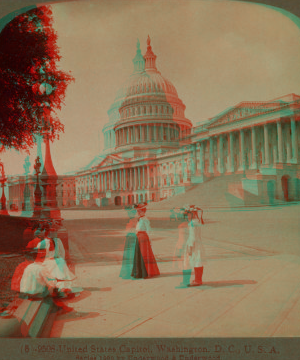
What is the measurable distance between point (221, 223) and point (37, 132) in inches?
173

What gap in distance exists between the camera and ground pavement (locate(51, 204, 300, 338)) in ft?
13.8

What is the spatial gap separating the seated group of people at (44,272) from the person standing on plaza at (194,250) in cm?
211

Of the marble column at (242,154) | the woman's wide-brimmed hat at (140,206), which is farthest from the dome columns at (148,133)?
the marble column at (242,154)

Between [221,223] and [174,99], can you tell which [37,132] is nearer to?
[174,99]

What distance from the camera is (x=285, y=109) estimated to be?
5.84m

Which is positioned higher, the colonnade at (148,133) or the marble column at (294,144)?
the colonnade at (148,133)

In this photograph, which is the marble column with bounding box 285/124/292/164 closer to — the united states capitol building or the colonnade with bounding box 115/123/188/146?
the united states capitol building

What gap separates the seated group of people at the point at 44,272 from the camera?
4773 mm

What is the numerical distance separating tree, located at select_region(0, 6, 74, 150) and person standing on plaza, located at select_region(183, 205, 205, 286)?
3346 millimetres

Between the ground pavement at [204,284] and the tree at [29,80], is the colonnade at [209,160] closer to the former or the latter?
the ground pavement at [204,284]

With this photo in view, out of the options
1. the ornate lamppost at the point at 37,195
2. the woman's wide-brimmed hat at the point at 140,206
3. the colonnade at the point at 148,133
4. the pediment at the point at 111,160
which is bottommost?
the woman's wide-brimmed hat at the point at 140,206

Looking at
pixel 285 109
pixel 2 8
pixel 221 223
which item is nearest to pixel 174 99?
pixel 285 109

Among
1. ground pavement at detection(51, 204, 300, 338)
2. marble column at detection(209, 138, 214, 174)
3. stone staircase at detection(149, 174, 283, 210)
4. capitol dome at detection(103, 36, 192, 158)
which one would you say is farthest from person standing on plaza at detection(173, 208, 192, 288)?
capitol dome at detection(103, 36, 192, 158)

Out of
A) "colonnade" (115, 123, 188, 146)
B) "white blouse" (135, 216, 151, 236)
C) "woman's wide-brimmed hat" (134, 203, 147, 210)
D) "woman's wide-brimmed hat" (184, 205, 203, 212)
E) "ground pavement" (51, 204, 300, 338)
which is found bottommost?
"ground pavement" (51, 204, 300, 338)
